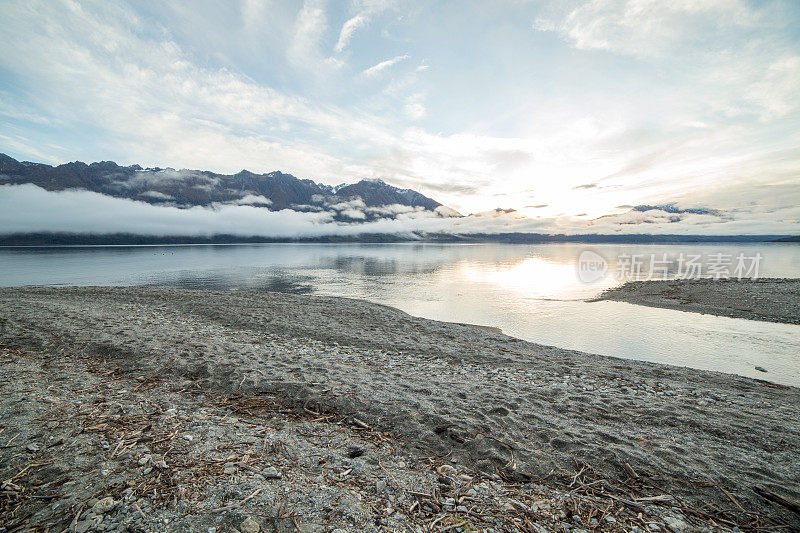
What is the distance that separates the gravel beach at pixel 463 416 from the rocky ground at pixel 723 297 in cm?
2212

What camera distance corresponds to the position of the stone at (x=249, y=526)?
3.70 meters

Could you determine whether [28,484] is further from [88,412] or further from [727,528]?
[727,528]

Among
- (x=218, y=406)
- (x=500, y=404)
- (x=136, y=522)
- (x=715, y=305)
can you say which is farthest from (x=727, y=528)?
(x=715, y=305)

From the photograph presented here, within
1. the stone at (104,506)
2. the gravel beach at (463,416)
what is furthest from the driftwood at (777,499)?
the stone at (104,506)

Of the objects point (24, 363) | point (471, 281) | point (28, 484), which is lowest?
point (471, 281)

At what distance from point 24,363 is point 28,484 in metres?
8.29

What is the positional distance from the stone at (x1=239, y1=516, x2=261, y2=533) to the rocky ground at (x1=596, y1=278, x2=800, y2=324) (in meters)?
39.2

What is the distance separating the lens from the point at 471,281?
190 feet

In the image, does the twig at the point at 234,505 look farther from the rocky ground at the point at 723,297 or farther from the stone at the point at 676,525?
the rocky ground at the point at 723,297

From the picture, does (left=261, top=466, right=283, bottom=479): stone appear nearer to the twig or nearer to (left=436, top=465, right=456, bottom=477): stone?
the twig

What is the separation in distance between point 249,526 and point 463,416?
5.20 metres

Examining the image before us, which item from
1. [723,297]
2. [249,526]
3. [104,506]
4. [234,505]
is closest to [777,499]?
[249,526]

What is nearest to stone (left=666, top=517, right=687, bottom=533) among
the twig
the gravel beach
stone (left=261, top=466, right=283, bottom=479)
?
the gravel beach

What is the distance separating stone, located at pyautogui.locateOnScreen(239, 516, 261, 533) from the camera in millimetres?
3704
